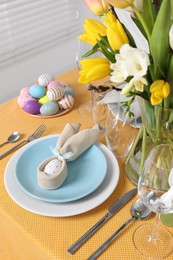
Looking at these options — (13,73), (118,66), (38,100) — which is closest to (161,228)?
(118,66)

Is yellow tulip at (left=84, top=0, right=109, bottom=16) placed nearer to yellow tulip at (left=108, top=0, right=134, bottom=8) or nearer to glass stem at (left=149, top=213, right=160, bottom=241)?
yellow tulip at (left=108, top=0, right=134, bottom=8)

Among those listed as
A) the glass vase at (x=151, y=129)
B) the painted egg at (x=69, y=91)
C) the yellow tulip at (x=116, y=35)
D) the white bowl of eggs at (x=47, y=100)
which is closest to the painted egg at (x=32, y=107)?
the white bowl of eggs at (x=47, y=100)

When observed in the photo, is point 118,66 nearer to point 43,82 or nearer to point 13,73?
point 43,82

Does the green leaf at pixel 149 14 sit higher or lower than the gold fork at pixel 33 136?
higher

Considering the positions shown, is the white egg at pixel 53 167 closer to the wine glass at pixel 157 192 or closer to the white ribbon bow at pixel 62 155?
the white ribbon bow at pixel 62 155

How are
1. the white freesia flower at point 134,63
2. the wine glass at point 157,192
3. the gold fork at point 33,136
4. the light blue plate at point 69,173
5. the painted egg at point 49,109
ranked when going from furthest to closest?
the painted egg at point 49,109
the gold fork at point 33,136
the light blue plate at point 69,173
the wine glass at point 157,192
the white freesia flower at point 134,63

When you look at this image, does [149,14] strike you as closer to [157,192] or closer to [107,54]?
[107,54]

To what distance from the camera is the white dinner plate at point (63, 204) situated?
78 cm

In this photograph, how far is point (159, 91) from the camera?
0.62 meters

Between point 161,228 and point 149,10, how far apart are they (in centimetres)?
45

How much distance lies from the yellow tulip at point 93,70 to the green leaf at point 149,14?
10 centimetres

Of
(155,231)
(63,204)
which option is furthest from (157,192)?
(63,204)

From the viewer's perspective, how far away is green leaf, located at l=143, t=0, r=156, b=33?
629mm

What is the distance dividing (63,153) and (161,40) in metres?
0.38
